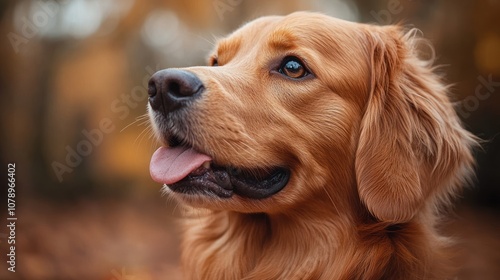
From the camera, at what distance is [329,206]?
3.09 m

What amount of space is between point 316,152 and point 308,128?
15 cm

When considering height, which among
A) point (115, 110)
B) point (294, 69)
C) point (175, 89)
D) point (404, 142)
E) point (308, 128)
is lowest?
point (115, 110)

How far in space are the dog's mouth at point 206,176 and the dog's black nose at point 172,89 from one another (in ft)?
0.79

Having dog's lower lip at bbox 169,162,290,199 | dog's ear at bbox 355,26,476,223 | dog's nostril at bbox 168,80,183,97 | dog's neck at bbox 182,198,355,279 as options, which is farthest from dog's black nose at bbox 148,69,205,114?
dog's ear at bbox 355,26,476,223

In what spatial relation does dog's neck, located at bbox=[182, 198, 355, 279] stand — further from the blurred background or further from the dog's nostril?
the blurred background

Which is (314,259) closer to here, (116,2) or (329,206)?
(329,206)

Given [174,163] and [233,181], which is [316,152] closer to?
[233,181]

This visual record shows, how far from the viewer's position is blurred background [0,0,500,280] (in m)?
6.11

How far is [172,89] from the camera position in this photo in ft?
9.23

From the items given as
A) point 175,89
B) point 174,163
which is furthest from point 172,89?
point 174,163

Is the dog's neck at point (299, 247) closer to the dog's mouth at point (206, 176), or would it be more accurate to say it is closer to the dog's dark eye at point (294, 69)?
the dog's mouth at point (206, 176)

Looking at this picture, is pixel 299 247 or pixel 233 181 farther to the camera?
pixel 299 247

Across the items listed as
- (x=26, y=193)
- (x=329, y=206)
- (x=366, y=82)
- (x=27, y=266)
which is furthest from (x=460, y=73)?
(x=26, y=193)

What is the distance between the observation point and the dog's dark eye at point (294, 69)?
3088mm
